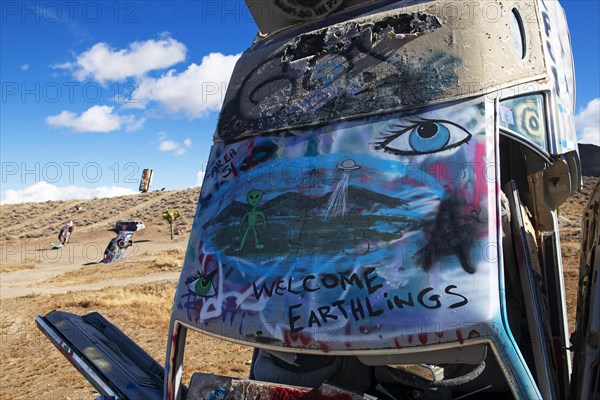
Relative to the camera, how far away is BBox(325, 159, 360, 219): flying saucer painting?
2.76 metres

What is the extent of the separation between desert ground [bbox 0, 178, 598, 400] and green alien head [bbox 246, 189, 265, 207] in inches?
214

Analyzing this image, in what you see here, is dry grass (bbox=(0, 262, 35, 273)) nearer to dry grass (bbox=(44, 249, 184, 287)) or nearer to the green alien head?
→ dry grass (bbox=(44, 249, 184, 287))

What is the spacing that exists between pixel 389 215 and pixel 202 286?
1.16 meters

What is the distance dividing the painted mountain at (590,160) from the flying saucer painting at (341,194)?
49.6 metres

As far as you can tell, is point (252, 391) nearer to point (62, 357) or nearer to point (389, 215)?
point (389, 215)

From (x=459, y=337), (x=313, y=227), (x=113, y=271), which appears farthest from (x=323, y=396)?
(x=113, y=271)

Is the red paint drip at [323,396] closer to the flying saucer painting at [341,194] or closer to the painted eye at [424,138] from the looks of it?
the flying saucer painting at [341,194]

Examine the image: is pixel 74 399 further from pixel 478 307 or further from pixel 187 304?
pixel 478 307

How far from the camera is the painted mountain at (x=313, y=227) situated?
2598mm

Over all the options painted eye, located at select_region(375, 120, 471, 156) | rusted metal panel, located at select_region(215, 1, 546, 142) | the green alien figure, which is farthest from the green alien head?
painted eye, located at select_region(375, 120, 471, 156)

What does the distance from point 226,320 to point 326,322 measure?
580 millimetres

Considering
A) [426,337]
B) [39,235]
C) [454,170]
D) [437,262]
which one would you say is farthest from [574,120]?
[39,235]

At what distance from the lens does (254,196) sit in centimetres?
308

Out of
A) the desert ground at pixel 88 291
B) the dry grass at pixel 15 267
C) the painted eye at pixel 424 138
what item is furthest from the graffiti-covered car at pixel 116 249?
the painted eye at pixel 424 138
